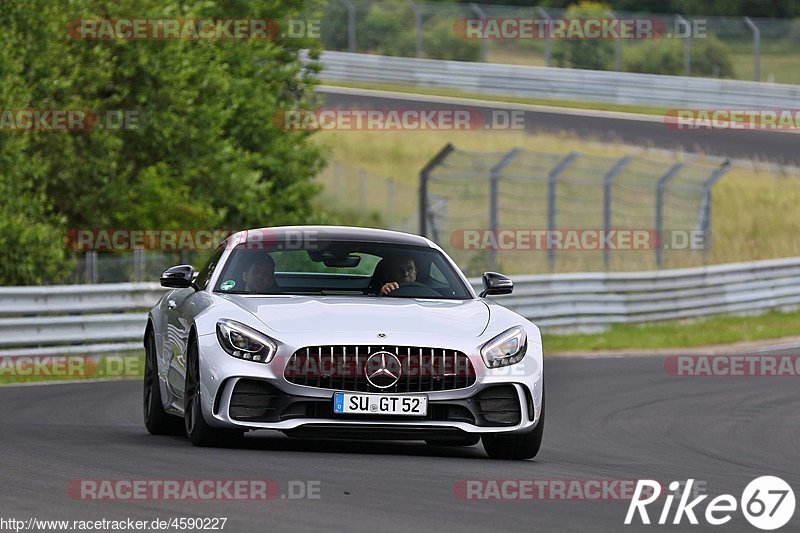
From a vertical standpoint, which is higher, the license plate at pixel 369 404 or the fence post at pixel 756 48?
the fence post at pixel 756 48

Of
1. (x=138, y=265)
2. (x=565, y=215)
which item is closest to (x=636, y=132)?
(x=565, y=215)

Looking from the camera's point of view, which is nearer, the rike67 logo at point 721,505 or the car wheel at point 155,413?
the rike67 logo at point 721,505

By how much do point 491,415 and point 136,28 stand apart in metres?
17.5

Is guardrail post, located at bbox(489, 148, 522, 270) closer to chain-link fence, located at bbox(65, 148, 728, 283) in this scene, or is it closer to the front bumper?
chain-link fence, located at bbox(65, 148, 728, 283)

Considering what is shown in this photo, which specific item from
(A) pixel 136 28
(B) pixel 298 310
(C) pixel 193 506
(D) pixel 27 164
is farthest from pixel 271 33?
(C) pixel 193 506

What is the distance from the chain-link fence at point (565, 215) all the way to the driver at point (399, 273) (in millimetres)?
14128

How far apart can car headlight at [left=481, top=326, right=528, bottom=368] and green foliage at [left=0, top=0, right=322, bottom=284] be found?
13.3 metres

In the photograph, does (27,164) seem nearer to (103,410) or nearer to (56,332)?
(56,332)

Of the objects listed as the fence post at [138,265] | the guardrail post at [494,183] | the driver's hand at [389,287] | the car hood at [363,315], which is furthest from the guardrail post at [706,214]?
the car hood at [363,315]

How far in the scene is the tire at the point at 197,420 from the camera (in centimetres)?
950

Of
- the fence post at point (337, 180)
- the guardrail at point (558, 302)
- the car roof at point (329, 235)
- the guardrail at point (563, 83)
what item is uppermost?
the guardrail at point (563, 83)

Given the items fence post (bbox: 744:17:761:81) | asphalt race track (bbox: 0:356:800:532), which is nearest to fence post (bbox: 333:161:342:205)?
fence post (bbox: 744:17:761:81)

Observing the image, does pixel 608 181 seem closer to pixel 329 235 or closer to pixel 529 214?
pixel 529 214

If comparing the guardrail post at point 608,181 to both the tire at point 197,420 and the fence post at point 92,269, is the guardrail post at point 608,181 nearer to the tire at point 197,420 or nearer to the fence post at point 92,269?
the fence post at point 92,269
